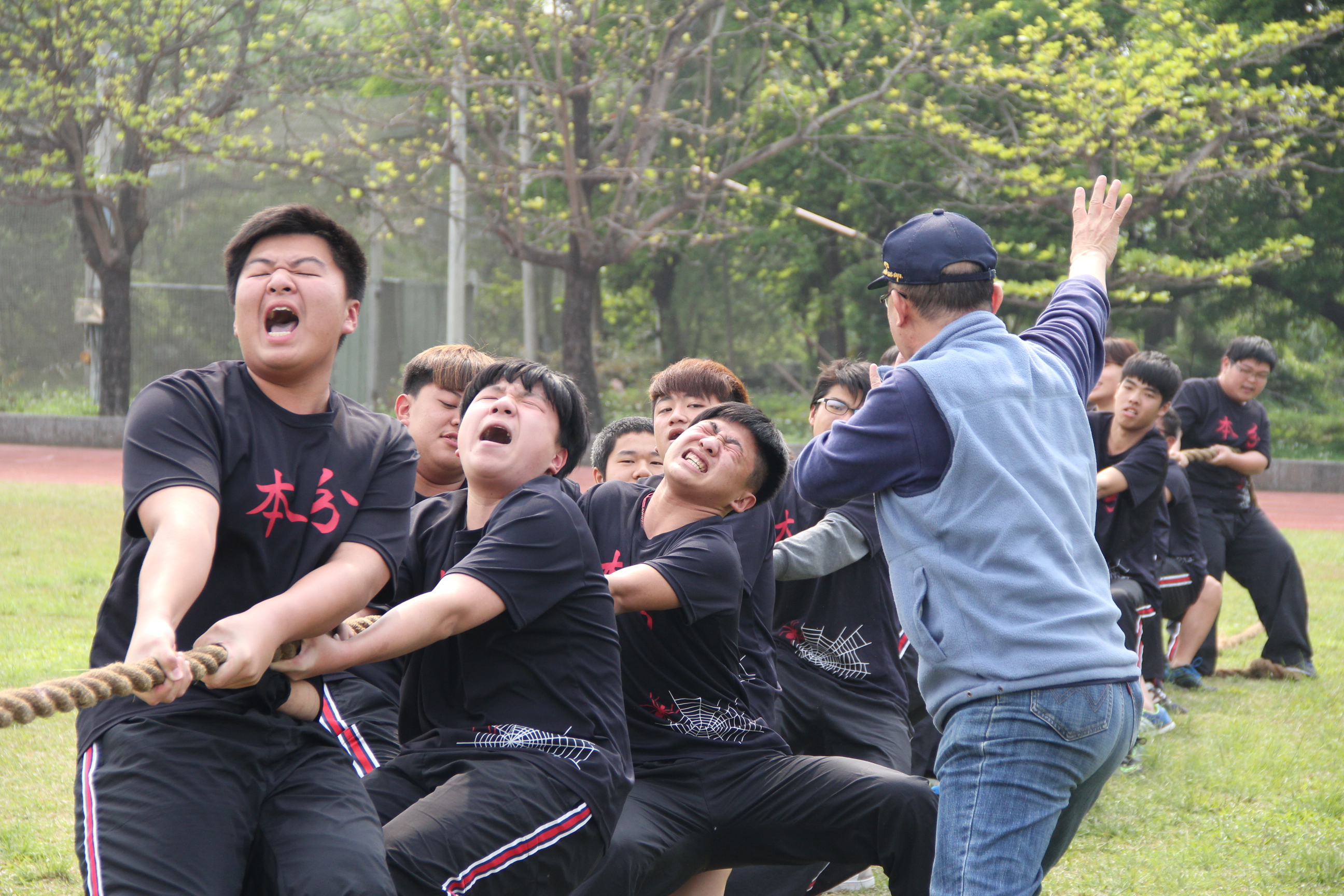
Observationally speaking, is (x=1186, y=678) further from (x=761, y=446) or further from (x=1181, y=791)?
(x=761, y=446)

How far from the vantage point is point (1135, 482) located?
18.6 ft

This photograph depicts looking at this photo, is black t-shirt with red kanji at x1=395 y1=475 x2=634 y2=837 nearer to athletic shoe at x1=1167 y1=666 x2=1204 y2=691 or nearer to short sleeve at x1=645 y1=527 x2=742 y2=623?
short sleeve at x1=645 y1=527 x2=742 y2=623

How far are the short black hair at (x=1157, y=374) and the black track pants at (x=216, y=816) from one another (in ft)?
14.5

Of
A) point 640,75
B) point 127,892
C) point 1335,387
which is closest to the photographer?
point 127,892

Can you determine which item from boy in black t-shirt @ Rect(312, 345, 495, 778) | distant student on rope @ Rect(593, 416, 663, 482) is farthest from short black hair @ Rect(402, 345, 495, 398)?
distant student on rope @ Rect(593, 416, 663, 482)

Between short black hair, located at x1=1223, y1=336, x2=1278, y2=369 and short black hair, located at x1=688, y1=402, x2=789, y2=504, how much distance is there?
15.7 ft

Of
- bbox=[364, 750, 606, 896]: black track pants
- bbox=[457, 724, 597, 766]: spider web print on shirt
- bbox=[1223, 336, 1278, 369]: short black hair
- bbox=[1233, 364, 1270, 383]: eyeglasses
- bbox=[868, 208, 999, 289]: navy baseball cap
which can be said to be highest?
bbox=[868, 208, 999, 289]: navy baseball cap

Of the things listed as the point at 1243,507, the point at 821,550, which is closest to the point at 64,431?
the point at 1243,507

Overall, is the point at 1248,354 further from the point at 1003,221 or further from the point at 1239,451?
the point at 1003,221

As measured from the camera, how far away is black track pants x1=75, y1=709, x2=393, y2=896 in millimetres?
2230

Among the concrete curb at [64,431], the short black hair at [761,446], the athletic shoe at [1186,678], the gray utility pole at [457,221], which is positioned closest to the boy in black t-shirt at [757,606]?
the short black hair at [761,446]

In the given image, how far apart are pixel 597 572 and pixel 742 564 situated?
2.20ft

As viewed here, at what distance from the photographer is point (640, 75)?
53.9 ft

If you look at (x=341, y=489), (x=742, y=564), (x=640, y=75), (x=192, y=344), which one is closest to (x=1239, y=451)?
(x=742, y=564)
